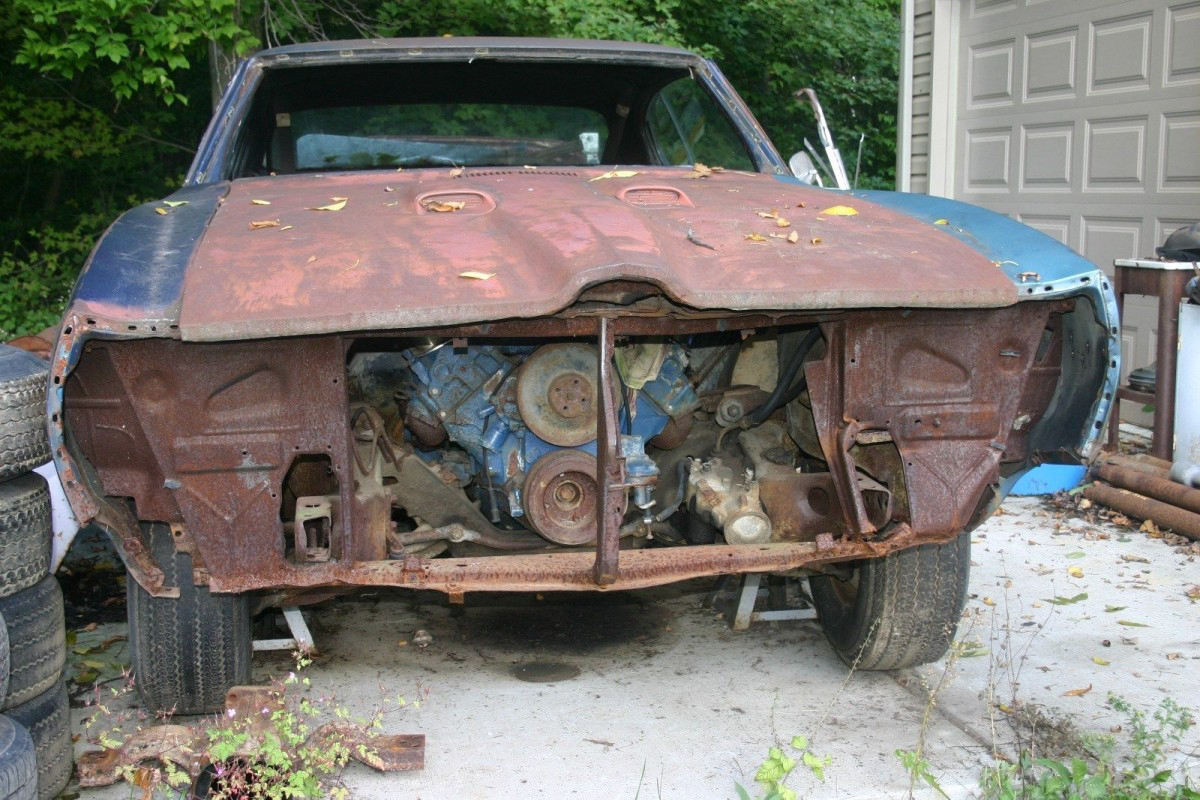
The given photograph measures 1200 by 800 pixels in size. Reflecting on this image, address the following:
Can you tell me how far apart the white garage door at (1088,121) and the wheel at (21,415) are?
5864mm

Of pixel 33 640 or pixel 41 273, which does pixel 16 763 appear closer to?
pixel 33 640

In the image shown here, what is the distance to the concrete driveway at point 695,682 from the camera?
300 cm

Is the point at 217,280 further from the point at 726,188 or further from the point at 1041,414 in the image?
the point at 1041,414

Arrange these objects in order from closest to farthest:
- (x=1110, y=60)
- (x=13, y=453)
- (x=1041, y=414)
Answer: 1. (x=13, y=453)
2. (x=1041, y=414)
3. (x=1110, y=60)

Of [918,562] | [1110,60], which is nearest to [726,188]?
[918,562]

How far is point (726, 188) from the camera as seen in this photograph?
3.73 meters

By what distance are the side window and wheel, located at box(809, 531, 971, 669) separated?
1.68 m

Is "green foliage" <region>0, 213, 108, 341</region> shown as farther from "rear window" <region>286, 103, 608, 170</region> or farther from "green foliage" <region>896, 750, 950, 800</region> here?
"green foliage" <region>896, 750, 950, 800</region>

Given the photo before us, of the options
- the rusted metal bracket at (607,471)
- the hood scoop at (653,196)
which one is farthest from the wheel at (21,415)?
the hood scoop at (653,196)

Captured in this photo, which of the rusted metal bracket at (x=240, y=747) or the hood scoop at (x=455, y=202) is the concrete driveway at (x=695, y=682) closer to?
the rusted metal bracket at (x=240, y=747)

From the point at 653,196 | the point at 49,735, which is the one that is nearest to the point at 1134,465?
the point at 653,196

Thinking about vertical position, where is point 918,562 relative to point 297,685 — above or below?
above

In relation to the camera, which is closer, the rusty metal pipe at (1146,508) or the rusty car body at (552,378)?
the rusty car body at (552,378)

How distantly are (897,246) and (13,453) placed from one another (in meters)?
2.22
